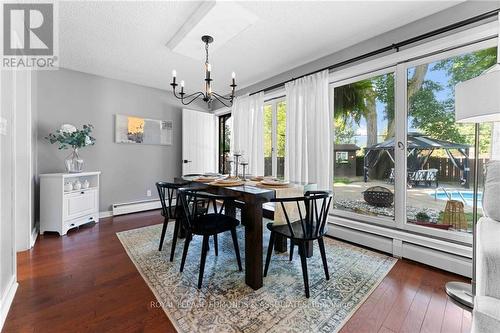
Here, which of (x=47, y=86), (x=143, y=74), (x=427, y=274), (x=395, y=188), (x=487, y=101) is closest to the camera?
(x=487, y=101)

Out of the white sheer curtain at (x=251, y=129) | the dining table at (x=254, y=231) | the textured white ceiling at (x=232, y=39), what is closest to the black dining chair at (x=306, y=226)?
the dining table at (x=254, y=231)

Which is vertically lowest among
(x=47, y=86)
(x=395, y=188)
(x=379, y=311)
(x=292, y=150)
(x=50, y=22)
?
(x=379, y=311)

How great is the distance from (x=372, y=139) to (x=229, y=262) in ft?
7.20

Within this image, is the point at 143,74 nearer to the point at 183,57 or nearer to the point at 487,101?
the point at 183,57

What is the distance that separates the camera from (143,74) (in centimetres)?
356

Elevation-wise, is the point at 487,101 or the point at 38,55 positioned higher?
the point at 38,55

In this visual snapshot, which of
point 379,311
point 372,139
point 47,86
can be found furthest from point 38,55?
point 379,311

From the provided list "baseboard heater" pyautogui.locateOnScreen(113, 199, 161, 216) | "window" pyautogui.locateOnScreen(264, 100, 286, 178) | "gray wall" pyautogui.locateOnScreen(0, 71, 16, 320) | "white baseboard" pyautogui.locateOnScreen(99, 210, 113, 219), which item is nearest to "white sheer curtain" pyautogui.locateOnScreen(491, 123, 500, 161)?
"window" pyautogui.locateOnScreen(264, 100, 286, 178)

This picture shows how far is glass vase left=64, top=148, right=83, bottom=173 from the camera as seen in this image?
124 inches

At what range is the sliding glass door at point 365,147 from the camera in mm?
2500

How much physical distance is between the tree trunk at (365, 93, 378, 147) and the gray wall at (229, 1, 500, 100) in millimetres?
560

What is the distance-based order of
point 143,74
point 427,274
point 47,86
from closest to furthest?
point 427,274 → point 47,86 → point 143,74

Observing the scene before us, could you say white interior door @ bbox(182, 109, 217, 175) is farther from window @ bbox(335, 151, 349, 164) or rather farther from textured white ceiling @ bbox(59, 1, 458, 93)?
window @ bbox(335, 151, 349, 164)

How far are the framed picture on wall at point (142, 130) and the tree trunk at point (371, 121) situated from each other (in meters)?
3.60
